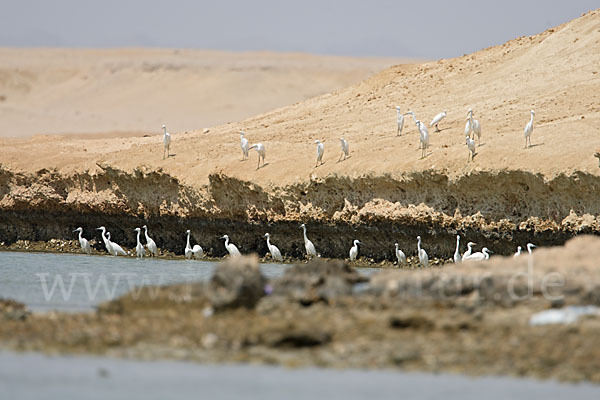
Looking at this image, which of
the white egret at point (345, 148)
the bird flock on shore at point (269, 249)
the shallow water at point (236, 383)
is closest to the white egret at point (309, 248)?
the bird flock on shore at point (269, 249)

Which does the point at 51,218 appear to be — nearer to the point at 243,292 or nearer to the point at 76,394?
the point at 243,292

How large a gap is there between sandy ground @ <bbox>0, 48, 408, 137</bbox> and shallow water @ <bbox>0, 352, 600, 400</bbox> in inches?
2910

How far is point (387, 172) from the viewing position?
90.1ft

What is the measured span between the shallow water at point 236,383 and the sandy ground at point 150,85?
73.9 m

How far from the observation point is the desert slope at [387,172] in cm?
2547

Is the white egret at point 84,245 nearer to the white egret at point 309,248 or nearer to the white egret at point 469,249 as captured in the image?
the white egret at point 309,248

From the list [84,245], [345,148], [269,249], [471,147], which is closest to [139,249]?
[84,245]

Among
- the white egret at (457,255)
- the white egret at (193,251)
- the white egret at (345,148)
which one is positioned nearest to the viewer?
the white egret at (457,255)

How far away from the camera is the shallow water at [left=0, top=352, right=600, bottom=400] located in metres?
11.1

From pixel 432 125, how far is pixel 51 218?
39.5 feet

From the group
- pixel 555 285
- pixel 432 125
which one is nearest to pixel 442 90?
pixel 432 125

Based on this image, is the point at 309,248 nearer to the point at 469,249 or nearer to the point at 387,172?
the point at 387,172

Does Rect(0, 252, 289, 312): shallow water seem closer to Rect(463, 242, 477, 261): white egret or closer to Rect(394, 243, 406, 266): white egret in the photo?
Rect(394, 243, 406, 266): white egret

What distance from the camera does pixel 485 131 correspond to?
3116 centimetres
